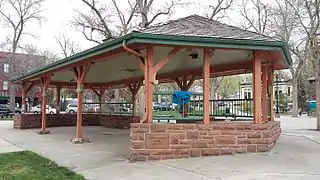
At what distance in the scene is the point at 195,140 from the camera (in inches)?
346

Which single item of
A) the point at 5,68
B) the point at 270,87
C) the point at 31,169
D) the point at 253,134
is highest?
the point at 5,68

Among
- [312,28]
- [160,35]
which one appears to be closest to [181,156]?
[160,35]

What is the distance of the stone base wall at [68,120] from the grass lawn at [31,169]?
1005 centimetres

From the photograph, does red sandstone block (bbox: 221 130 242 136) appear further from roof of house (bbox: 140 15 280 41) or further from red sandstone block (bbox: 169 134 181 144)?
roof of house (bbox: 140 15 280 41)

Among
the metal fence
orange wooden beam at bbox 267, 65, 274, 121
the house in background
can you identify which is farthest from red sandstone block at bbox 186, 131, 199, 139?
the house in background

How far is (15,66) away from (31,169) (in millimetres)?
39740

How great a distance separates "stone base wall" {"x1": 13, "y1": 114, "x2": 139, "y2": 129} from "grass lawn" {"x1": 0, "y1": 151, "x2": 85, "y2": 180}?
10048 mm

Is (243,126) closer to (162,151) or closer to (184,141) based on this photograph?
(184,141)

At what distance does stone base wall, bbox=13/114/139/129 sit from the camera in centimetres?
2023

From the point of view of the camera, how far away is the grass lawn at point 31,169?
7059 mm

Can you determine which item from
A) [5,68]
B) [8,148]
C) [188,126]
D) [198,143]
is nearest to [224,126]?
[198,143]

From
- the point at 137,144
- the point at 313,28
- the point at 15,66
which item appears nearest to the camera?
the point at 137,144

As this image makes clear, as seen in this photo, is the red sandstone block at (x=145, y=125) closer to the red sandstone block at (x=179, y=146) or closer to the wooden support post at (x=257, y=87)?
the red sandstone block at (x=179, y=146)

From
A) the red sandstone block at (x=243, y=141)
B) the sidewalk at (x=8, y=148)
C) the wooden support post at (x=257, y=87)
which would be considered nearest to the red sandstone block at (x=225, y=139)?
the red sandstone block at (x=243, y=141)
